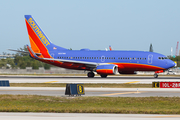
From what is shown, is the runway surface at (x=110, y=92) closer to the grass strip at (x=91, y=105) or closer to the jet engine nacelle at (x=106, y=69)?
the grass strip at (x=91, y=105)

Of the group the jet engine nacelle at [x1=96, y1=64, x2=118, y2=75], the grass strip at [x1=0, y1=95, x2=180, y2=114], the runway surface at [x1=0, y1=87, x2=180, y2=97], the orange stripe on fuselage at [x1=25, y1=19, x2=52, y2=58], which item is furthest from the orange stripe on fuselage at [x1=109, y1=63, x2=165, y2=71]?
the grass strip at [x1=0, y1=95, x2=180, y2=114]

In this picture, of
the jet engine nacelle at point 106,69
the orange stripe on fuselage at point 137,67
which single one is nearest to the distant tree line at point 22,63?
the jet engine nacelle at point 106,69

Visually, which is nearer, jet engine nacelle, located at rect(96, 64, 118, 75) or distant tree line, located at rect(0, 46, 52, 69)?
jet engine nacelle, located at rect(96, 64, 118, 75)

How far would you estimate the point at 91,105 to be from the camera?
2064 centimetres

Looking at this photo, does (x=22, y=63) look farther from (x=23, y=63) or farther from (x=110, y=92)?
(x=110, y=92)

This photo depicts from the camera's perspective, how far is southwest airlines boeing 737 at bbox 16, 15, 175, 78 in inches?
2238

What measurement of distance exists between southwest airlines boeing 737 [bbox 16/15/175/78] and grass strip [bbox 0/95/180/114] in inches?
1301

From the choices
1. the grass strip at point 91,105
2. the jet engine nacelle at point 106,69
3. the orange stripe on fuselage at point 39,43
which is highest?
the orange stripe on fuselage at point 39,43

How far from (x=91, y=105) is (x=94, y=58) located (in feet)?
127

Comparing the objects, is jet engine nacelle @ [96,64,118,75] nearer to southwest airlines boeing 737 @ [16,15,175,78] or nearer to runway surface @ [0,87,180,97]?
southwest airlines boeing 737 @ [16,15,175,78]

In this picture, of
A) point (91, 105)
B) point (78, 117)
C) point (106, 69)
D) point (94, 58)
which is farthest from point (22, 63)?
point (78, 117)

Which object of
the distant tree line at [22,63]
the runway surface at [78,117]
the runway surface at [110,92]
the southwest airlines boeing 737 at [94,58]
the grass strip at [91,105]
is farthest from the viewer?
the distant tree line at [22,63]

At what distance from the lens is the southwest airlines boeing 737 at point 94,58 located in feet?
186

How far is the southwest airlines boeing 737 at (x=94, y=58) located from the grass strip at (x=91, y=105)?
33042 mm
